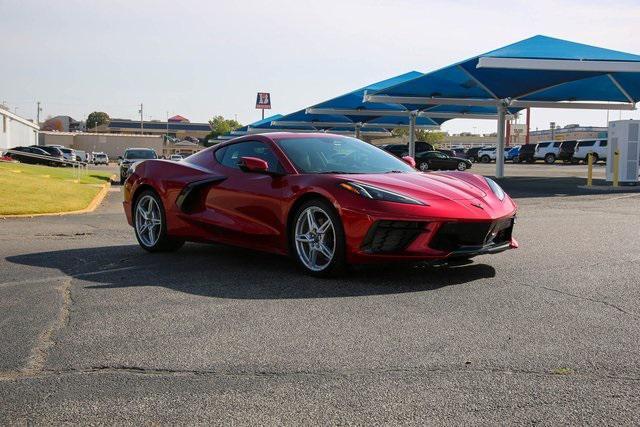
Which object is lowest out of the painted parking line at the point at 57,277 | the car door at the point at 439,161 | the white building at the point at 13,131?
the painted parking line at the point at 57,277

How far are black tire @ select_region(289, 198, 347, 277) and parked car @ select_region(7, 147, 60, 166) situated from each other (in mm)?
39957

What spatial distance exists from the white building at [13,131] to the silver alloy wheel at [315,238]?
177 feet

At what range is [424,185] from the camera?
21.0 ft

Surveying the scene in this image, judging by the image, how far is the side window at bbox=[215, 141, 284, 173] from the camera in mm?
7023

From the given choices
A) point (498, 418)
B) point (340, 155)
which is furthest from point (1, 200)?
point (498, 418)

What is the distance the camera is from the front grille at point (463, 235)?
597 centimetres

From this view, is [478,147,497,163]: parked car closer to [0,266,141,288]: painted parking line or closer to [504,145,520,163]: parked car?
[504,145,520,163]: parked car

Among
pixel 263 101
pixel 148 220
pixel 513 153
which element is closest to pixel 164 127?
pixel 263 101

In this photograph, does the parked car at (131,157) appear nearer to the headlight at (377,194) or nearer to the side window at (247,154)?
the side window at (247,154)

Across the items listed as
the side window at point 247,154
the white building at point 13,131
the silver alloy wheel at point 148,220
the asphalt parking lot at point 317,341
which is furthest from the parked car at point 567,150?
the side window at point 247,154

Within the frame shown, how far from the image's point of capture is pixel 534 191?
2003 centimetres

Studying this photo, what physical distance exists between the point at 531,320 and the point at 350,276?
195cm

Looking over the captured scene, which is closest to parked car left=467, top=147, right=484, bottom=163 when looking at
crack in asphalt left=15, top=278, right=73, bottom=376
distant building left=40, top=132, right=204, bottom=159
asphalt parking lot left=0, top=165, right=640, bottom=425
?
distant building left=40, top=132, right=204, bottom=159

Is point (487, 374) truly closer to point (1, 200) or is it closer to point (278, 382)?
point (278, 382)
